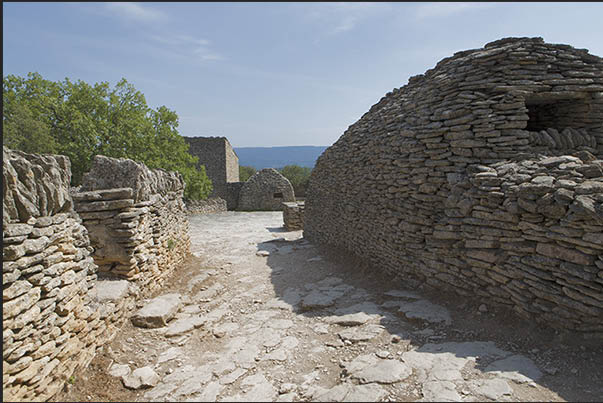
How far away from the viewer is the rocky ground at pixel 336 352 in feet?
9.68

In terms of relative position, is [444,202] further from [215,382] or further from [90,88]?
[90,88]

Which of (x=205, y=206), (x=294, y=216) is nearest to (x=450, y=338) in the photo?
(x=294, y=216)

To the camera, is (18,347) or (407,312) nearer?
(18,347)

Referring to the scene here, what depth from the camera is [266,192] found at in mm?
25266

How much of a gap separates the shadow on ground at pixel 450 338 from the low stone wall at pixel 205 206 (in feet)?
51.8

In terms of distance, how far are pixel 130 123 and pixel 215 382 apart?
1597cm

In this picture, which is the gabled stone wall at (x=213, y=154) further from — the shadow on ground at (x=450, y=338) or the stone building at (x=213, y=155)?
the shadow on ground at (x=450, y=338)

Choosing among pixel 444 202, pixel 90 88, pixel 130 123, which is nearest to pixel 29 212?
pixel 444 202

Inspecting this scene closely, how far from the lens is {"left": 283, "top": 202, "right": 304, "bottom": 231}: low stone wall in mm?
14078

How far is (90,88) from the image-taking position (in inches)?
637

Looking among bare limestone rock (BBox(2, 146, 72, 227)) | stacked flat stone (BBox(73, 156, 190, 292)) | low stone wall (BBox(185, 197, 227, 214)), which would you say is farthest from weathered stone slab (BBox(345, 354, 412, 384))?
low stone wall (BBox(185, 197, 227, 214))

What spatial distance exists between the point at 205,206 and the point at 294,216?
9.85 m

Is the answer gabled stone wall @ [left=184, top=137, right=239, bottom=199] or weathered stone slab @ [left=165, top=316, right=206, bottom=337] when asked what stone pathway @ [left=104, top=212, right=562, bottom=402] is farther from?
gabled stone wall @ [left=184, top=137, right=239, bottom=199]

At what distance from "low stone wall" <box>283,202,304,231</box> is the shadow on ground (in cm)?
779
